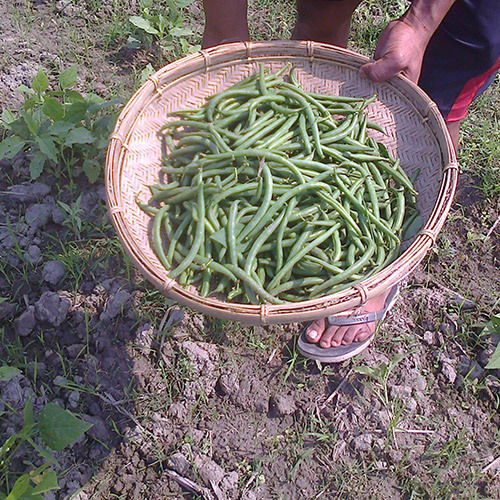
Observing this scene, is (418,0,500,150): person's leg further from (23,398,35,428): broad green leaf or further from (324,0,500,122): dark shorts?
(23,398,35,428): broad green leaf

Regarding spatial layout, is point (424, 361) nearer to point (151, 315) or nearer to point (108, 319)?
point (151, 315)

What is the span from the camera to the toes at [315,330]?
296 centimetres

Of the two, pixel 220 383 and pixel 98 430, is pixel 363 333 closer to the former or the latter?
pixel 220 383

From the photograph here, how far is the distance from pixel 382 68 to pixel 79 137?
1518 mm

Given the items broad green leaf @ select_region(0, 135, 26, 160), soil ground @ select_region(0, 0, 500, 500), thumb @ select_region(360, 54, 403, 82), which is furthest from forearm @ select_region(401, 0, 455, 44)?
broad green leaf @ select_region(0, 135, 26, 160)

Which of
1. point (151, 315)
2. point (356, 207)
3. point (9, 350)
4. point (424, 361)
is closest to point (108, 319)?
point (151, 315)

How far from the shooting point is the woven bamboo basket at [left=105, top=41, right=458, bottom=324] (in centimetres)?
231

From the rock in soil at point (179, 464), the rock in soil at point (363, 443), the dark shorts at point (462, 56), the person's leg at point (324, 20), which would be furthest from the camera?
the person's leg at point (324, 20)

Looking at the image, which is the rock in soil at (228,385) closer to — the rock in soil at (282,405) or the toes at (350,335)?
the rock in soil at (282,405)

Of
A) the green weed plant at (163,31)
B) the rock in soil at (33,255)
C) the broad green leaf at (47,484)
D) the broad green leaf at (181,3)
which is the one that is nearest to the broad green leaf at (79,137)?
the rock in soil at (33,255)

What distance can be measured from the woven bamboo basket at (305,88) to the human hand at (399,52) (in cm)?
9

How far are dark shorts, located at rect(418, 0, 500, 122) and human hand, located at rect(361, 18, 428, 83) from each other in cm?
41

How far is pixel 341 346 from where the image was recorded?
117 inches

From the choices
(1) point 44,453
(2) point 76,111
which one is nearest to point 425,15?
(2) point 76,111
